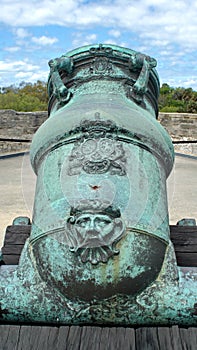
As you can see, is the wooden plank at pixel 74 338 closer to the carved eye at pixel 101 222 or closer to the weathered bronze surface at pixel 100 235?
the weathered bronze surface at pixel 100 235

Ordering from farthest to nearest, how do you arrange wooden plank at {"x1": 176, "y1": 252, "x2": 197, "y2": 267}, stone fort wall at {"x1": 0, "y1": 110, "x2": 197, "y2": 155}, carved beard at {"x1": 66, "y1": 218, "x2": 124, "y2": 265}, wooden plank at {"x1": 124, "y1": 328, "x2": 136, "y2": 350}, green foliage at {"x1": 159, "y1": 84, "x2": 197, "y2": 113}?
1. green foliage at {"x1": 159, "y1": 84, "x2": 197, "y2": 113}
2. stone fort wall at {"x1": 0, "y1": 110, "x2": 197, "y2": 155}
3. wooden plank at {"x1": 176, "y1": 252, "x2": 197, "y2": 267}
4. wooden plank at {"x1": 124, "y1": 328, "x2": 136, "y2": 350}
5. carved beard at {"x1": 66, "y1": 218, "x2": 124, "y2": 265}

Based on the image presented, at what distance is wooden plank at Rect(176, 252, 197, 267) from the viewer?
2.60 meters

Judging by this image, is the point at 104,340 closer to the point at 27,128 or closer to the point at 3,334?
the point at 3,334

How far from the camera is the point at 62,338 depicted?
6.25 feet

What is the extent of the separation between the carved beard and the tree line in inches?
480

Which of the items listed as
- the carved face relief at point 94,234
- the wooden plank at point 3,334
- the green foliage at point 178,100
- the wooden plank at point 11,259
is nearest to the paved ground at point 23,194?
the wooden plank at point 11,259

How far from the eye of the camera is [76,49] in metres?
2.87

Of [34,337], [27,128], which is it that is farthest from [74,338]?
[27,128]

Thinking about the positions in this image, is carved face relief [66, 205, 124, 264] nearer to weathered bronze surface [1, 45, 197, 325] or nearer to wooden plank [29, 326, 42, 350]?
weathered bronze surface [1, 45, 197, 325]

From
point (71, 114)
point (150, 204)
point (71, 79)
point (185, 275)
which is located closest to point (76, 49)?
point (71, 79)

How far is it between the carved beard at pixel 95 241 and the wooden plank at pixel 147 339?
38 centimetres

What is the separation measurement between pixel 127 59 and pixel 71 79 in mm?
354

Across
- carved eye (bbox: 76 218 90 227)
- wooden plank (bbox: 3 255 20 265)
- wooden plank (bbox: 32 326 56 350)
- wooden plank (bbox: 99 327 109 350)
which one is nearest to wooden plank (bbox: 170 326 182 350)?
wooden plank (bbox: 99 327 109 350)

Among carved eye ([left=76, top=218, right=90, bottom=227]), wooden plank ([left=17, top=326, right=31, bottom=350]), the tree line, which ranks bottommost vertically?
wooden plank ([left=17, top=326, right=31, bottom=350])
